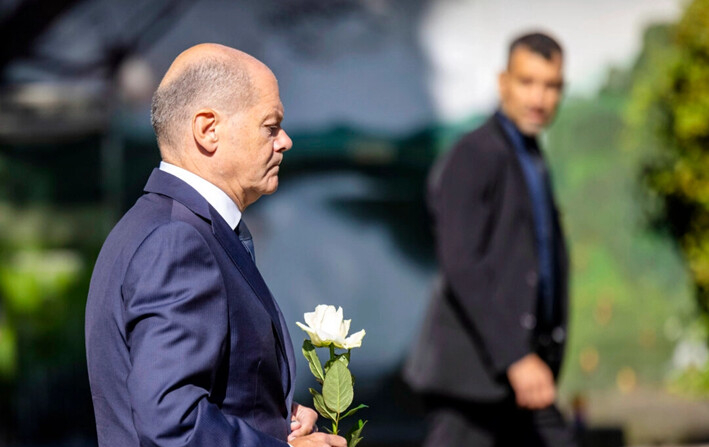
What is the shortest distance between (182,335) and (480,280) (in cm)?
233

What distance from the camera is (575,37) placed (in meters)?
7.22

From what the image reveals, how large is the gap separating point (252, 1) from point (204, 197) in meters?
4.91

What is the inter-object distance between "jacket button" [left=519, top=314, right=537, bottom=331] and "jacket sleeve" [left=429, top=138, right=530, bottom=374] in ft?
0.10

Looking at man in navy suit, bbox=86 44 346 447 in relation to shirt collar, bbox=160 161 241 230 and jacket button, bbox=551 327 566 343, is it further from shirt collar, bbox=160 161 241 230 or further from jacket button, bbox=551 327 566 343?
jacket button, bbox=551 327 566 343

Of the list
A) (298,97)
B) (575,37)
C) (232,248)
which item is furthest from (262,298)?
(575,37)

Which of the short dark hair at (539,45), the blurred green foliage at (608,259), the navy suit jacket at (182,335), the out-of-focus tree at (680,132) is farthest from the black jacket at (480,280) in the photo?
the out-of-focus tree at (680,132)

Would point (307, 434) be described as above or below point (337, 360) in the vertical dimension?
below

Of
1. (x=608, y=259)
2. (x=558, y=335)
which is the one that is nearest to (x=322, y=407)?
(x=558, y=335)

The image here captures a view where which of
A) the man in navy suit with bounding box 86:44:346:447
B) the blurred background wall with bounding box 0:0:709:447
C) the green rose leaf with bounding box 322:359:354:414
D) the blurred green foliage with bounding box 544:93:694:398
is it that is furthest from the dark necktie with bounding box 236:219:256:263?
the blurred green foliage with bounding box 544:93:694:398

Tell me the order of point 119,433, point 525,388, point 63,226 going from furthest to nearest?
point 63,226 < point 525,388 < point 119,433

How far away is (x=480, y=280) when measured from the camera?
4.17 m

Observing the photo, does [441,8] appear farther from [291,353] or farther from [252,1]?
[291,353]

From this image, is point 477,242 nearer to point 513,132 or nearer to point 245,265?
point 513,132

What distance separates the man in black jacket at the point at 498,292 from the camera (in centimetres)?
417
